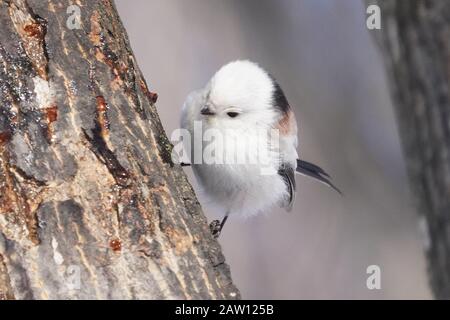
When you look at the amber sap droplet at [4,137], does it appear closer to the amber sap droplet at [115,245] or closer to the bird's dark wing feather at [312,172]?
the amber sap droplet at [115,245]

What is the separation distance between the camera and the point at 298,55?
4.65 meters

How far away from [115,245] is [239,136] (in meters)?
1.01

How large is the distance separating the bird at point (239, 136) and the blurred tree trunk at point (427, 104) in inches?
A: 16.9

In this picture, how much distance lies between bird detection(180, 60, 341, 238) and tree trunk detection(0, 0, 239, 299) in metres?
0.61

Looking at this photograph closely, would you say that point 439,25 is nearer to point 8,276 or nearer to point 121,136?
point 121,136

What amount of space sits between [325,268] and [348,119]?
96 centimetres

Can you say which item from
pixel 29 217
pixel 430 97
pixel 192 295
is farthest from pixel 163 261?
pixel 430 97

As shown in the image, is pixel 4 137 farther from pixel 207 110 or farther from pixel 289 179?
pixel 289 179

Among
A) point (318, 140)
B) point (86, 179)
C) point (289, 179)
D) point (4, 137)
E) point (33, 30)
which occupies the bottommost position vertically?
point (318, 140)

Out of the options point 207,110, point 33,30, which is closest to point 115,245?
point 33,30

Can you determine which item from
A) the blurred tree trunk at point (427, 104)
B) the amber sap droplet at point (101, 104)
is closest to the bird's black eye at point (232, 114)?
the blurred tree trunk at point (427, 104)

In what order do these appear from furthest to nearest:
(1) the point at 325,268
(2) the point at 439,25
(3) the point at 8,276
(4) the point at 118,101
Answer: (1) the point at 325,268 < (2) the point at 439,25 < (4) the point at 118,101 < (3) the point at 8,276

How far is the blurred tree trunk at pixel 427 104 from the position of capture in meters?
2.40

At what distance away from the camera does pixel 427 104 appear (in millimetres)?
2426
